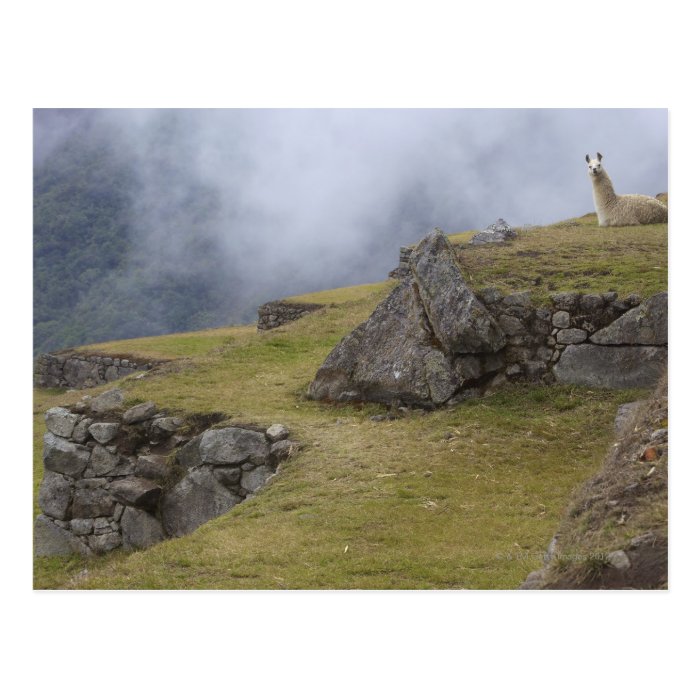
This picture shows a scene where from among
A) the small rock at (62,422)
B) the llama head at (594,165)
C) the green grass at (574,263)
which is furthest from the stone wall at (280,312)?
the small rock at (62,422)

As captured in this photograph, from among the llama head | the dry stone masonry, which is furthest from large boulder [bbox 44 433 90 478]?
the llama head

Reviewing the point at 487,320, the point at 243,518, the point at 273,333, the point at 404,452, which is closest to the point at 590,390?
the point at 487,320

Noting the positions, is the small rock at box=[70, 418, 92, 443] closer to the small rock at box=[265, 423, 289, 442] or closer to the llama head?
the small rock at box=[265, 423, 289, 442]

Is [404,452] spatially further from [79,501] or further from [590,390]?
[79,501]

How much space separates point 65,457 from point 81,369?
16467 mm

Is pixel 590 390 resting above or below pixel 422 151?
below

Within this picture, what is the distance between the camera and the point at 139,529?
13.2 metres

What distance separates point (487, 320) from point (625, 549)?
7523mm

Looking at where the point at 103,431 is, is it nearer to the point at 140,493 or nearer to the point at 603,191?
the point at 140,493

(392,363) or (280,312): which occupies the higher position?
(280,312)

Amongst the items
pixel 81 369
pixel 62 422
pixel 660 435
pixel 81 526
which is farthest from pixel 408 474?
pixel 81 369

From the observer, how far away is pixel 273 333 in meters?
21.8

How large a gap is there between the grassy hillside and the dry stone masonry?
355 mm

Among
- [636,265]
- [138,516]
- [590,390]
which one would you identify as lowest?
[138,516]
